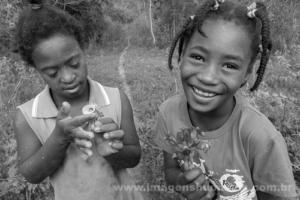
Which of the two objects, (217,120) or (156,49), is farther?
(156,49)

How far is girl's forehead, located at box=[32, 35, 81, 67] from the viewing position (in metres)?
1.46

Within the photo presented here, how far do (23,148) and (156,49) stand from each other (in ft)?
33.5

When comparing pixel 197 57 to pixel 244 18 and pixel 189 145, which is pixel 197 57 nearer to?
pixel 244 18

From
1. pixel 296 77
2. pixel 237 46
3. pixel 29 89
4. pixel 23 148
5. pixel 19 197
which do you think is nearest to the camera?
pixel 237 46

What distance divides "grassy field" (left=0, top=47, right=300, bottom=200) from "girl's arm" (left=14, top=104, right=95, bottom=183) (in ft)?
3.20

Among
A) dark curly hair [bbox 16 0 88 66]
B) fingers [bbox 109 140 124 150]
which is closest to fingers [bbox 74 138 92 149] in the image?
fingers [bbox 109 140 124 150]

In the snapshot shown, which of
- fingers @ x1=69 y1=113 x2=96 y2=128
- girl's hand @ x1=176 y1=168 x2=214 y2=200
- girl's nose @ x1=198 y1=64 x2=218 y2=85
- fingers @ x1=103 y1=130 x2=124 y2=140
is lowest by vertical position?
girl's hand @ x1=176 y1=168 x2=214 y2=200

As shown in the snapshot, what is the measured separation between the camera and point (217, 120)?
1.64 meters

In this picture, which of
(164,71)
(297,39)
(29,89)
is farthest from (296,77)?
(29,89)

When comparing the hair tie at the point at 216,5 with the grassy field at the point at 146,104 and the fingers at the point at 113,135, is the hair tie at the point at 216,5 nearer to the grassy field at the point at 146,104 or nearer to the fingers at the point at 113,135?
the fingers at the point at 113,135

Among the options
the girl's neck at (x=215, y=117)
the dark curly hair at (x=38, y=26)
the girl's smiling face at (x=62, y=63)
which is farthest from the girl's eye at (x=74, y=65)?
the girl's neck at (x=215, y=117)

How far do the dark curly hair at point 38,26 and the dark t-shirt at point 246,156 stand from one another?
2.76 ft

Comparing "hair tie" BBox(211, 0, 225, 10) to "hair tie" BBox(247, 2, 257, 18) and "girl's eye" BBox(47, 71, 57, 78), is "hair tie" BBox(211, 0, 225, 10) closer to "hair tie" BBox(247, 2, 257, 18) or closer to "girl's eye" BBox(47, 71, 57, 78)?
"hair tie" BBox(247, 2, 257, 18)

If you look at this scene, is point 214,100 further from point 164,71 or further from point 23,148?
point 164,71
